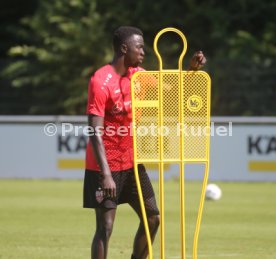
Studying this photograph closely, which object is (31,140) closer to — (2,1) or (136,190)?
(2,1)

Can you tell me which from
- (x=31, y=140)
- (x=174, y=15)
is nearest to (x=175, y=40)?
(x=174, y=15)

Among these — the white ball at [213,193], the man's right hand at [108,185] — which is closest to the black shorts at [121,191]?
the man's right hand at [108,185]

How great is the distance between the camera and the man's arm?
8.60 m

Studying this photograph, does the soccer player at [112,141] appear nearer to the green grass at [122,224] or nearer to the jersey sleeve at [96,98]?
the jersey sleeve at [96,98]

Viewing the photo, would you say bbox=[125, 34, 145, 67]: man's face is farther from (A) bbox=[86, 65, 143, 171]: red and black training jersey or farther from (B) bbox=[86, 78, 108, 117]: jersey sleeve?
(B) bbox=[86, 78, 108, 117]: jersey sleeve

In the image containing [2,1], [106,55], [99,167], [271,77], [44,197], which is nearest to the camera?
[99,167]

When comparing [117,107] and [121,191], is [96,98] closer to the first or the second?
[117,107]

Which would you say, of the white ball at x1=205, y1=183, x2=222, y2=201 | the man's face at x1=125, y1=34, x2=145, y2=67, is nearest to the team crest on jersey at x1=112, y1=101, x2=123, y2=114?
the man's face at x1=125, y1=34, x2=145, y2=67

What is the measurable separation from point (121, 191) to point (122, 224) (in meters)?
5.69

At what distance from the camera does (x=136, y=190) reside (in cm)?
916

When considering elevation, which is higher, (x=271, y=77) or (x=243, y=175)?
(x=271, y=77)

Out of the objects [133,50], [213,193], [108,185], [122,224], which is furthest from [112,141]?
[213,193]

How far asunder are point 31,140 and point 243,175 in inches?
210

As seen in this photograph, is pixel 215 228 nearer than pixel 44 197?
Yes
